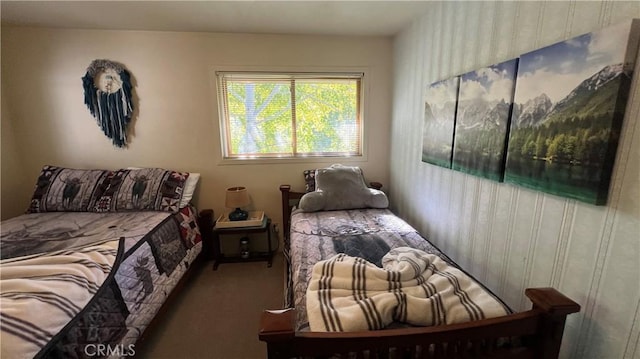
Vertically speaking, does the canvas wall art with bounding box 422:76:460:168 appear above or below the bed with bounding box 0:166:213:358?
above

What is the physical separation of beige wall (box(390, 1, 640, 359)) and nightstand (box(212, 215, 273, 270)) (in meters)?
1.51

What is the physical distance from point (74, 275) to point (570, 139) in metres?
2.11

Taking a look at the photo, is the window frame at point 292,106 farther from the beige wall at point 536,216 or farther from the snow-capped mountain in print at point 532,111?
the snow-capped mountain in print at point 532,111

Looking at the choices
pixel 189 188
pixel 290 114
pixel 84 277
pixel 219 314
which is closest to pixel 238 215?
pixel 189 188

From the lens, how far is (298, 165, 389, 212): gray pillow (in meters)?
2.35

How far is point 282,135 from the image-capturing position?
2.78 metres

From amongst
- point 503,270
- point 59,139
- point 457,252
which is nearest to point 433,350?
point 503,270

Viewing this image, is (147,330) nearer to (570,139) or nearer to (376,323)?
(376,323)

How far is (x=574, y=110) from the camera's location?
2.99 ft

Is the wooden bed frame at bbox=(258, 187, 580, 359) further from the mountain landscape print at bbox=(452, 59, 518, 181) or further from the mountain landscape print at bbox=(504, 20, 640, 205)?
the mountain landscape print at bbox=(452, 59, 518, 181)

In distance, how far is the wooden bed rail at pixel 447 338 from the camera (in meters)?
0.75

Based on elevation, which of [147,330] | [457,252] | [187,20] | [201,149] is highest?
[187,20]

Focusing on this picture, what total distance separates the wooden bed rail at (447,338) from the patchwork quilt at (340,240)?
0.86ft

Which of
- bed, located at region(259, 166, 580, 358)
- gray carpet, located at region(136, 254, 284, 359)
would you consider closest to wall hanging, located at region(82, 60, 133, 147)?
gray carpet, located at region(136, 254, 284, 359)
